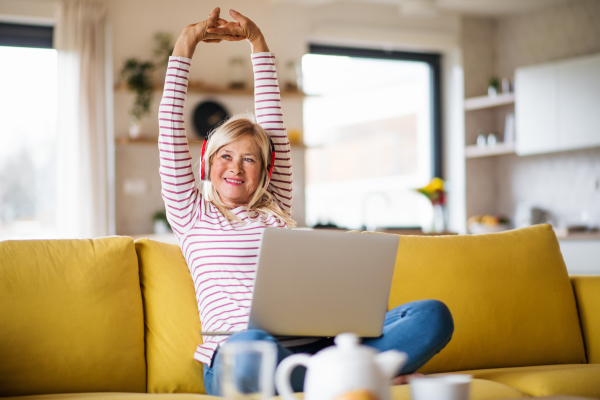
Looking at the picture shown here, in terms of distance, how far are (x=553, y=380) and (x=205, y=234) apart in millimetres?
1049

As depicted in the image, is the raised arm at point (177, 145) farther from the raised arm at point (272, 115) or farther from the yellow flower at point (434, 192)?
the yellow flower at point (434, 192)

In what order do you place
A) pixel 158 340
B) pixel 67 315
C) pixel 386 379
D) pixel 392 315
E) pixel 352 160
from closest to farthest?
pixel 386 379 < pixel 392 315 < pixel 67 315 < pixel 158 340 < pixel 352 160

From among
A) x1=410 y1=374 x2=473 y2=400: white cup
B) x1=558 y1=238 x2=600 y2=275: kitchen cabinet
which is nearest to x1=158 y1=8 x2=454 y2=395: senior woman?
x1=410 y1=374 x2=473 y2=400: white cup

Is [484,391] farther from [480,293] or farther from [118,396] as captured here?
[118,396]

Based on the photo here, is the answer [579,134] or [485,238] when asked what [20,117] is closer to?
[485,238]

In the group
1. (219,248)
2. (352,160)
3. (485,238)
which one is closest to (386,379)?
(219,248)

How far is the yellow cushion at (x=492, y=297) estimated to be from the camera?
2.12 meters

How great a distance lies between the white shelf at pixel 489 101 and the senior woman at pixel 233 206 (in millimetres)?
4152

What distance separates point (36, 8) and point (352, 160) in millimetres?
2868

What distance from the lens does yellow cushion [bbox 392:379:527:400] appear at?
1.53m

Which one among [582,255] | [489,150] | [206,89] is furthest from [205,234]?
[489,150]

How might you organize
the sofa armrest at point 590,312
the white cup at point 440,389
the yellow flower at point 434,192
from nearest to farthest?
the white cup at point 440,389, the sofa armrest at point 590,312, the yellow flower at point 434,192

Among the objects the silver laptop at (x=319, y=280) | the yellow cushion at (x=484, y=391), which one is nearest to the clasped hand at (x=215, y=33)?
the silver laptop at (x=319, y=280)

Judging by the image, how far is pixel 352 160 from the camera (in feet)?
19.6
